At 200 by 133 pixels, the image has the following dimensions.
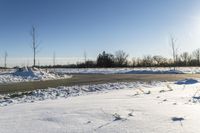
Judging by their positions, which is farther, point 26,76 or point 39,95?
point 26,76

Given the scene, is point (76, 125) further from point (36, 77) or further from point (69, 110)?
point (36, 77)

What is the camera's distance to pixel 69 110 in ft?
19.5

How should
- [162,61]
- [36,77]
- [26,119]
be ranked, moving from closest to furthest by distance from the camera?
[26,119] → [36,77] → [162,61]

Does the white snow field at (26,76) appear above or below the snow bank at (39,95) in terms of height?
above

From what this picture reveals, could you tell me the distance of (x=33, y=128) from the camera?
4.52 metres

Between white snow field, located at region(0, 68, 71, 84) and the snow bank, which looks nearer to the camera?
the snow bank

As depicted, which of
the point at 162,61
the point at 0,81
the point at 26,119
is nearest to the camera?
the point at 26,119

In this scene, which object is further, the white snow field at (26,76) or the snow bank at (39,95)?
the white snow field at (26,76)

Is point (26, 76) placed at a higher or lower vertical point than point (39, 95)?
higher

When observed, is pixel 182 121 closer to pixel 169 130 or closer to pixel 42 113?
pixel 169 130

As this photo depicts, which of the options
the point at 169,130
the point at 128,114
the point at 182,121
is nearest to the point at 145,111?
the point at 128,114

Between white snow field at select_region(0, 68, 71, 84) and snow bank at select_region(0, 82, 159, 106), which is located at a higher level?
white snow field at select_region(0, 68, 71, 84)

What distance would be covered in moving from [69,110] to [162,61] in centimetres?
9744

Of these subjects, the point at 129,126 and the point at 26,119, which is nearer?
the point at 129,126
